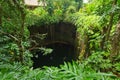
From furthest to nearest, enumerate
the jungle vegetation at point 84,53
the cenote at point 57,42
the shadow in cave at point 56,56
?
1. the cenote at point 57,42
2. the shadow in cave at point 56,56
3. the jungle vegetation at point 84,53

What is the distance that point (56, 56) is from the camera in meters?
10.2

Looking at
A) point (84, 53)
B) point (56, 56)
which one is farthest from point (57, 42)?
point (84, 53)

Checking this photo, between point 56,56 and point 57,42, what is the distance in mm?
879

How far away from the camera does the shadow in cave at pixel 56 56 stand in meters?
9.30

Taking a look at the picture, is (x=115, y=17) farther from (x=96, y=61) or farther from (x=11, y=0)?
(x=11, y=0)

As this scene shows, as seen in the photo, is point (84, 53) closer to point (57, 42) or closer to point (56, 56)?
point (56, 56)

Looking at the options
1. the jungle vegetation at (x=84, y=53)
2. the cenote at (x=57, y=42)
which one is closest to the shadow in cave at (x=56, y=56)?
the cenote at (x=57, y=42)

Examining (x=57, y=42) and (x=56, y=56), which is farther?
(x=57, y=42)

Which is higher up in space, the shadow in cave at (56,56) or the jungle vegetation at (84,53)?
the jungle vegetation at (84,53)

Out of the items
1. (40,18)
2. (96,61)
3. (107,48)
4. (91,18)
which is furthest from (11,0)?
(40,18)

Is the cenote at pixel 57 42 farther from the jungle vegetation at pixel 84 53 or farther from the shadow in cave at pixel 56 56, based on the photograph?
the jungle vegetation at pixel 84 53

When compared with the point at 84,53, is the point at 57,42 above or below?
→ below

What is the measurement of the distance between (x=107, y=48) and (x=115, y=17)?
0.62 meters

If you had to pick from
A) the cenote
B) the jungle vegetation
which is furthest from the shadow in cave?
the jungle vegetation
